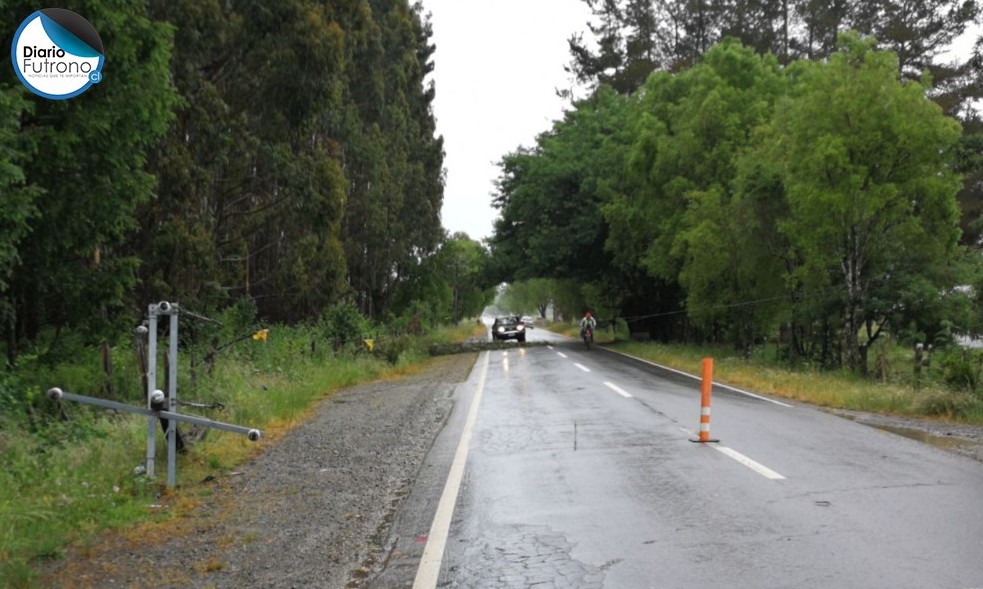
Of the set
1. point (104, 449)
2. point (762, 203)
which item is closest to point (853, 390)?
point (762, 203)

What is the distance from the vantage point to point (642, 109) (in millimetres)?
35000

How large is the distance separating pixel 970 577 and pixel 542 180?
36479 millimetres

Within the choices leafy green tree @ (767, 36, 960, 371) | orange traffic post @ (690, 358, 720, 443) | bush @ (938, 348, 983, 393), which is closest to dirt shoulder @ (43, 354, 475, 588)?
orange traffic post @ (690, 358, 720, 443)

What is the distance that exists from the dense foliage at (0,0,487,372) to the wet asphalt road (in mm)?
6189

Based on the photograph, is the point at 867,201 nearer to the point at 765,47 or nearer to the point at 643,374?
the point at 643,374

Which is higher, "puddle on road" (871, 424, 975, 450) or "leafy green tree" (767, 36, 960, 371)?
"leafy green tree" (767, 36, 960, 371)

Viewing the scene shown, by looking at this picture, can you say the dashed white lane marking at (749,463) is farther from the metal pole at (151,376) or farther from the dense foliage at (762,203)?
the dense foliage at (762,203)

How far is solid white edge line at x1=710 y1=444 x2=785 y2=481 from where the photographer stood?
7863mm

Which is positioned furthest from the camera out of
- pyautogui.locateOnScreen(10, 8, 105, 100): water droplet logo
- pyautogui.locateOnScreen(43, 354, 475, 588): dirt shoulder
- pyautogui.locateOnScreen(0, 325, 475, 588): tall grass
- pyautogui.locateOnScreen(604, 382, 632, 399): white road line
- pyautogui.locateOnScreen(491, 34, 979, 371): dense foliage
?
pyautogui.locateOnScreen(491, 34, 979, 371): dense foliage

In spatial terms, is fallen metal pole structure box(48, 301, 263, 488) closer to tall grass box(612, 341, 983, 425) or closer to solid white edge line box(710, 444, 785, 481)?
solid white edge line box(710, 444, 785, 481)

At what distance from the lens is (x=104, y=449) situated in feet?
27.3

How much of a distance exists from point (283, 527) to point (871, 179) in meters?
18.5

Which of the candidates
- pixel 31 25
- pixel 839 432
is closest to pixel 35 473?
pixel 31 25

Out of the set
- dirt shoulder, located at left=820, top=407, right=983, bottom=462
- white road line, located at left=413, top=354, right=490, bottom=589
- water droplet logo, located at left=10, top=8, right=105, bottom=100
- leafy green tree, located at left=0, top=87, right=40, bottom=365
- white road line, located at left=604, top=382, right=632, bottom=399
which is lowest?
white road line, located at left=413, top=354, right=490, bottom=589
